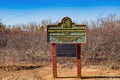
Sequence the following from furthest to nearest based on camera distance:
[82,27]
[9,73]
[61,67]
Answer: [61,67]
[9,73]
[82,27]

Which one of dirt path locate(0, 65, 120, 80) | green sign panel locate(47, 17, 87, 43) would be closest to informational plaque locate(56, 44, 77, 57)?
green sign panel locate(47, 17, 87, 43)

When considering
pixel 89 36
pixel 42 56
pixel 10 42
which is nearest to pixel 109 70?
pixel 89 36

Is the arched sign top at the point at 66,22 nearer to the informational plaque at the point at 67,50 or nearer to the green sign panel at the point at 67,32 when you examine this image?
the green sign panel at the point at 67,32

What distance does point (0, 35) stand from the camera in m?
12.8

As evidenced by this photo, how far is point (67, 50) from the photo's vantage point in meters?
8.62

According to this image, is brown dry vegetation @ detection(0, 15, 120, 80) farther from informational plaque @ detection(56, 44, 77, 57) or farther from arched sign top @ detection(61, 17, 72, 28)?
arched sign top @ detection(61, 17, 72, 28)

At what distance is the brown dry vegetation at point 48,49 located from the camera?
11.3m

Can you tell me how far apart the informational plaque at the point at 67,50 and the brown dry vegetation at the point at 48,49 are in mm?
2516

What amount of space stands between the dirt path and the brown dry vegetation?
29.7 inches

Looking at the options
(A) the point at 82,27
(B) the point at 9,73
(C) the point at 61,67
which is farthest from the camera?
(C) the point at 61,67

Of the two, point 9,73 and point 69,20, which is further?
point 9,73

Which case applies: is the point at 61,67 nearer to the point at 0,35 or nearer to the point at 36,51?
the point at 36,51

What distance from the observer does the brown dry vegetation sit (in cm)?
1131

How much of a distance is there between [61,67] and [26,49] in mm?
2835
